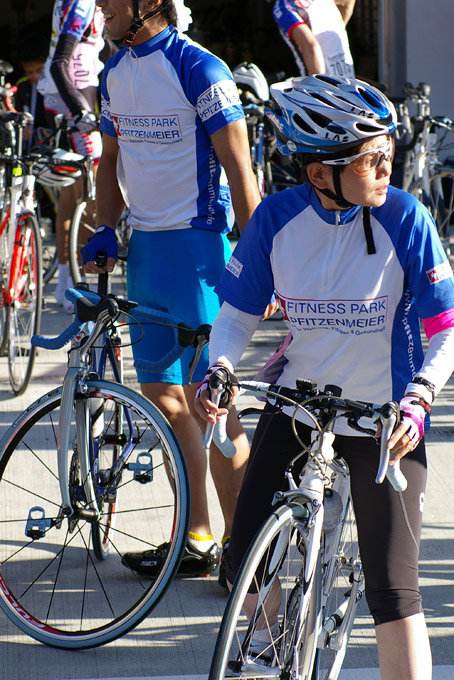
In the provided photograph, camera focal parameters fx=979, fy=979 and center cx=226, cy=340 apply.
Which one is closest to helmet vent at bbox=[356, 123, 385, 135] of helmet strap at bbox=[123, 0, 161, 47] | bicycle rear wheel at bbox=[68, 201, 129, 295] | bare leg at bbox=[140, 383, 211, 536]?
helmet strap at bbox=[123, 0, 161, 47]

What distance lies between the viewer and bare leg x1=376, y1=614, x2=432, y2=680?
2215mm

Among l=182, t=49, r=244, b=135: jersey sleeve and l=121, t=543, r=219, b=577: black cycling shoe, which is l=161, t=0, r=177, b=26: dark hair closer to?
l=182, t=49, r=244, b=135: jersey sleeve

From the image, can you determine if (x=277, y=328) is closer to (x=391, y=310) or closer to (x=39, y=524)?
(x=39, y=524)

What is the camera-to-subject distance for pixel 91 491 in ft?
10.2

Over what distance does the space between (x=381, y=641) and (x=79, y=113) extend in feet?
14.8

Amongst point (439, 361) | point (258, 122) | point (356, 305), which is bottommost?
point (439, 361)

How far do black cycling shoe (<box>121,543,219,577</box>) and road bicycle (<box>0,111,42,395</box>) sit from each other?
204 cm

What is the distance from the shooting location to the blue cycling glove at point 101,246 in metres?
3.35

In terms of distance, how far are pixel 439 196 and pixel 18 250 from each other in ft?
12.1

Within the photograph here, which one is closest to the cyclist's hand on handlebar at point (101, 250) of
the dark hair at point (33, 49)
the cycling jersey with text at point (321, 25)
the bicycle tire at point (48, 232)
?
the bicycle tire at point (48, 232)

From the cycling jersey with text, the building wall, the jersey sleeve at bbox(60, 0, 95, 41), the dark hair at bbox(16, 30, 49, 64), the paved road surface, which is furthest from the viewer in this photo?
the building wall

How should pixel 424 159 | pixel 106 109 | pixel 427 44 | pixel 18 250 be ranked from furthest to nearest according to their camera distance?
pixel 427 44
pixel 424 159
pixel 18 250
pixel 106 109

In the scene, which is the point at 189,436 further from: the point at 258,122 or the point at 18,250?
the point at 258,122

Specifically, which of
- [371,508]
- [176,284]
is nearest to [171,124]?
[176,284]
